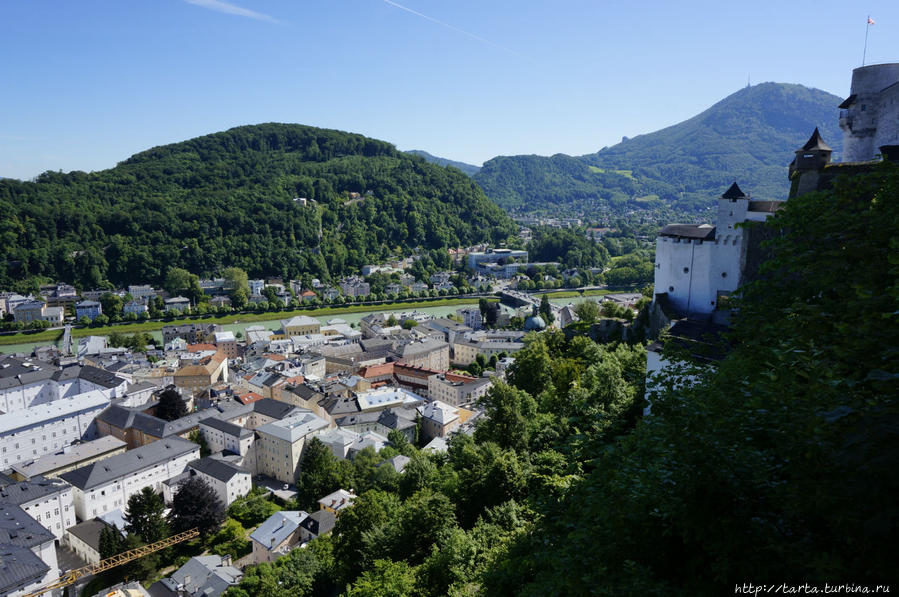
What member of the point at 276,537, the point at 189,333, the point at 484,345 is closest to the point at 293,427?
the point at 276,537

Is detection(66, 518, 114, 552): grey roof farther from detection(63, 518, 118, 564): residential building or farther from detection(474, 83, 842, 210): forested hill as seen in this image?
detection(474, 83, 842, 210): forested hill

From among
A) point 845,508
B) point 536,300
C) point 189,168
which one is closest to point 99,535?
point 845,508

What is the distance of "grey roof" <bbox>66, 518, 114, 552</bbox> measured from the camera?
1608 cm

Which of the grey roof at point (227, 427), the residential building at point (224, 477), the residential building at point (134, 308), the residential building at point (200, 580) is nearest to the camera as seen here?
the residential building at point (200, 580)

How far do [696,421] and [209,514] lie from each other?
1724 centimetres

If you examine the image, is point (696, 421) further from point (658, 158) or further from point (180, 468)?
point (658, 158)

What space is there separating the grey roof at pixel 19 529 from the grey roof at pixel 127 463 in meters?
2.53

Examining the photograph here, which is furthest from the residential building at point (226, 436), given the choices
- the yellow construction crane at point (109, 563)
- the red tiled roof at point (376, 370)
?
the red tiled roof at point (376, 370)

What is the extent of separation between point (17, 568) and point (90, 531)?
12.1ft

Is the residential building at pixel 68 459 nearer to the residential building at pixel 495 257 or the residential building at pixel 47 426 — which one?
the residential building at pixel 47 426

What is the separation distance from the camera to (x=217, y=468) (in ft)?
63.5

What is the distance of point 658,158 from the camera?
655 ft

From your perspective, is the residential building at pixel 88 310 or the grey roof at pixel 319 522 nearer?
the grey roof at pixel 319 522
